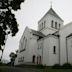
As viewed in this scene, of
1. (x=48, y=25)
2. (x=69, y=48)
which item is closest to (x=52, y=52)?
(x=69, y=48)

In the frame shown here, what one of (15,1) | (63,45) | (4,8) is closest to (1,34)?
(4,8)

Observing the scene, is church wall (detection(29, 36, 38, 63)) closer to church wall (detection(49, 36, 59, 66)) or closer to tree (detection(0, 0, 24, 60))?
church wall (detection(49, 36, 59, 66))

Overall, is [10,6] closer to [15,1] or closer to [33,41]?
[15,1]

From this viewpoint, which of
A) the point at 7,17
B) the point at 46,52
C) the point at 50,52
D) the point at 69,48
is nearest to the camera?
the point at 7,17

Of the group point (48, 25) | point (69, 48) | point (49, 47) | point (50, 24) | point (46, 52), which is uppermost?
point (50, 24)

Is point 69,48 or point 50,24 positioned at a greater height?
point 50,24

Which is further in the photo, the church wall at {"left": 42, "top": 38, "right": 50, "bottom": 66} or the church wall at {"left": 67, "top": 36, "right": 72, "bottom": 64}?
the church wall at {"left": 42, "top": 38, "right": 50, "bottom": 66}

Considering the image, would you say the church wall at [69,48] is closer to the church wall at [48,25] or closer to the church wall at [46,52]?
the church wall at [46,52]

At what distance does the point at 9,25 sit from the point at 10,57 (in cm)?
5501

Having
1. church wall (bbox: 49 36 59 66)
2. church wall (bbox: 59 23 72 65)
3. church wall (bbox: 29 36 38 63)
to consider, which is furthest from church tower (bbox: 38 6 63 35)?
church wall (bbox: 49 36 59 66)

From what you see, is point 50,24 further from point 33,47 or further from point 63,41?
point 63,41

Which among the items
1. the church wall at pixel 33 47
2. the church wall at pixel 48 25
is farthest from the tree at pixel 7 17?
the church wall at pixel 48 25

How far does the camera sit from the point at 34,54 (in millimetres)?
36469

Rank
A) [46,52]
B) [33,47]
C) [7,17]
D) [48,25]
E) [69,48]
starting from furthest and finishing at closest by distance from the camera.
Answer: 1. [48,25]
2. [33,47]
3. [46,52]
4. [69,48]
5. [7,17]
